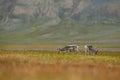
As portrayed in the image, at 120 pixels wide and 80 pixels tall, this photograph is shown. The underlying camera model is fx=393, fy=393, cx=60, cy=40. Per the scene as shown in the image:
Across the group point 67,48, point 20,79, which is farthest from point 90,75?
point 67,48

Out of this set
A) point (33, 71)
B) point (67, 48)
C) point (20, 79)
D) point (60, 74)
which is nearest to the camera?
point (20, 79)

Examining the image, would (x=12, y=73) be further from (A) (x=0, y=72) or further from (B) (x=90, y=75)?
(B) (x=90, y=75)

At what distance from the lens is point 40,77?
10.8 m

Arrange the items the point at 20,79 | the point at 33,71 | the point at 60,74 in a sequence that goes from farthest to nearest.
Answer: the point at 33,71 < the point at 60,74 < the point at 20,79

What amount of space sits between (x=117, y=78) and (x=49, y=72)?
211 centimetres

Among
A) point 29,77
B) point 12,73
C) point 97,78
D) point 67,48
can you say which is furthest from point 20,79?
point 67,48

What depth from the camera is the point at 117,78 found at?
1084 cm

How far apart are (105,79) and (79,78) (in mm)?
698

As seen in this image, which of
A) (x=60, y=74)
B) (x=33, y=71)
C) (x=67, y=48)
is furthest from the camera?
(x=67, y=48)

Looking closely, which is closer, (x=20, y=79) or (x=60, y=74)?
(x=20, y=79)

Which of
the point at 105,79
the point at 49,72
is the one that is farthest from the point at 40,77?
the point at 105,79

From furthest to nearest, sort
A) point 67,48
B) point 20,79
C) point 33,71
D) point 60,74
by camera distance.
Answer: point 67,48 < point 33,71 < point 60,74 < point 20,79

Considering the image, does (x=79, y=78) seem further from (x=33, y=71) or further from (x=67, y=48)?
(x=67, y=48)

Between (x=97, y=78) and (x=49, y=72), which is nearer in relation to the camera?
(x=97, y=78)
